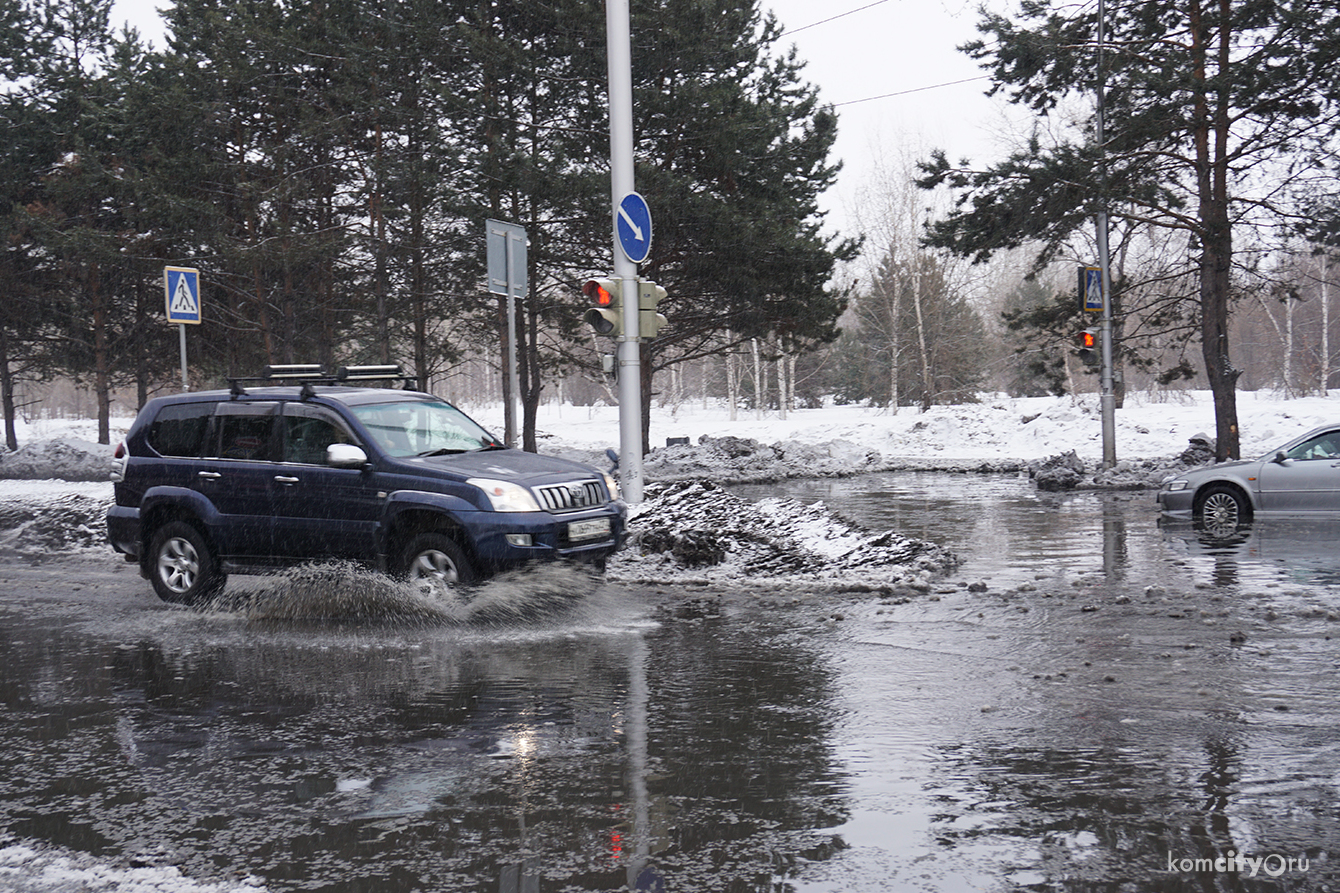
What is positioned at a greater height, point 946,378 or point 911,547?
point 946,378

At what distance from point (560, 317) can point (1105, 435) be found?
13.0 meters

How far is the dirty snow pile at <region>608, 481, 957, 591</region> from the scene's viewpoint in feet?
34.4

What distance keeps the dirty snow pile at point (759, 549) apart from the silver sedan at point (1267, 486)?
16.7 feet

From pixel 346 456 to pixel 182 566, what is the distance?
2.28 meters

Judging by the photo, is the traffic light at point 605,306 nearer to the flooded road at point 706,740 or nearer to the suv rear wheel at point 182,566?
the flooded road at point 706,740

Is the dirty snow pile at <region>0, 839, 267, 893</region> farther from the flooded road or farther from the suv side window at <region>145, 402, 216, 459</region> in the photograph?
the suv side window at <region>145, 402, 216, 459</region>

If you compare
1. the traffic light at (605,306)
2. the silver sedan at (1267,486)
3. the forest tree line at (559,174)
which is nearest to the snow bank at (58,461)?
the forest tree line at (559,174)

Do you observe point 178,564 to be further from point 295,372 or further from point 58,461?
point 58,461

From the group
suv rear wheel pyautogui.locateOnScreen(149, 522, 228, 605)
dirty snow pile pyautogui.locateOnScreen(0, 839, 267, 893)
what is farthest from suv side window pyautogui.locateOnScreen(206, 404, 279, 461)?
dirty snow pile pyautogui.locateOnScreen(0, 839, 267, 893)

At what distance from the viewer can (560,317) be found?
27.6 m

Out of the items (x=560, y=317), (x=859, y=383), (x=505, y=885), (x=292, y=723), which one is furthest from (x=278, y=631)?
(x=859, y=383)

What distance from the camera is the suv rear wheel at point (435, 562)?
27.9 feet

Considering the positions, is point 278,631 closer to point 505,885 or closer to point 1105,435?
point 505,885

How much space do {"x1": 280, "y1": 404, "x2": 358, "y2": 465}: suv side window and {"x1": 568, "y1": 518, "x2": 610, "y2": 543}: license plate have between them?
1.95 m
